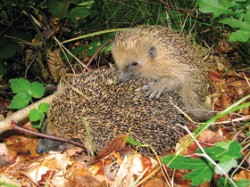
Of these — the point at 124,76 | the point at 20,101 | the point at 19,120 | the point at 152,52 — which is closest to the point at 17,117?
the point at 19,120

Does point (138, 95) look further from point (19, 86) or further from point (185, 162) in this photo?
point (185, 162)

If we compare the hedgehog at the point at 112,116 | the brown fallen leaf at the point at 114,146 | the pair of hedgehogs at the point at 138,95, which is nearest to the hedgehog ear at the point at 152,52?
the pair of hedgehogs at the point at 138,95

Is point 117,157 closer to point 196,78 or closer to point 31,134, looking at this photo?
point 31,134

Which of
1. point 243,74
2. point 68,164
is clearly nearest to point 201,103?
point 243,74

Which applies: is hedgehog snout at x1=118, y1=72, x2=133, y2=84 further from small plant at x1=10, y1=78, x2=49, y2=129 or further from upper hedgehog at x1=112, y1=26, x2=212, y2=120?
small plant at x1=10, y1=78, x2=49, y2=129

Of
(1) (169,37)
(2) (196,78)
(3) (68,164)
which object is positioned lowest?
(3) (68,164)
